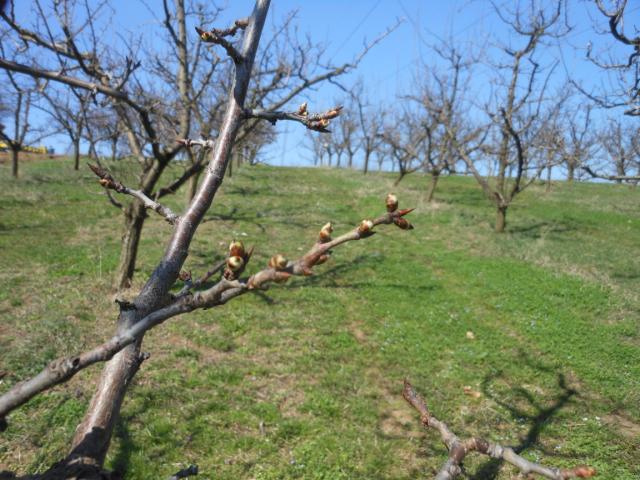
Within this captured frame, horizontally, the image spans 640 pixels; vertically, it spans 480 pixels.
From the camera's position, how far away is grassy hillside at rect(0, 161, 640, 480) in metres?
5.10

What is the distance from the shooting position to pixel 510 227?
659 inches

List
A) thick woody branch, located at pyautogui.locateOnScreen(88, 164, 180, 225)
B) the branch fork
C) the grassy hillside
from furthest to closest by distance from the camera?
the grassy hillside → thick woody branch, located at pyautogui.locateOnScreen(88, 164, 180, 225) → the branch fork

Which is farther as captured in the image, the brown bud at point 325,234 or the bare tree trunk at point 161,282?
the bare tree trunk at point 161,282

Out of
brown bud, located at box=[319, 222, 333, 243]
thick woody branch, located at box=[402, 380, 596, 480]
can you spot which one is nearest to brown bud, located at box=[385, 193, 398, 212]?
brown bud, located at box=[319, 222, 333, 243]

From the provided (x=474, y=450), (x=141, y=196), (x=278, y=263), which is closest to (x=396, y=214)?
(x=278, y=263)

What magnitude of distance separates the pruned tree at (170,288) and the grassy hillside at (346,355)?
3.70 m

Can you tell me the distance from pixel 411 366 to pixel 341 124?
43032 millimetres

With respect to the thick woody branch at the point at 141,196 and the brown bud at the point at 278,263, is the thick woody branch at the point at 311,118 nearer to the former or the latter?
the thick woody branch at the point at 141,196

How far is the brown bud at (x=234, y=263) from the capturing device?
1.10 metres

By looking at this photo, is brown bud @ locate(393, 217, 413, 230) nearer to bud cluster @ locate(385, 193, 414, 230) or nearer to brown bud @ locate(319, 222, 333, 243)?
bud cluster @ locate(385, 193, 414, 230)

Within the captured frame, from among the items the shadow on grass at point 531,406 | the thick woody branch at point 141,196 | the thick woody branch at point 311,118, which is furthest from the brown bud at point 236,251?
the shadow on grass at point 531,406

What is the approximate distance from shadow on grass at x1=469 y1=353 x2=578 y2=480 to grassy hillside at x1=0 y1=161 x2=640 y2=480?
0.09 ft

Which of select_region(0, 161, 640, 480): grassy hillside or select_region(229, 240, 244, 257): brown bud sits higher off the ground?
select_region(229, 240, 244, 257): brown bud

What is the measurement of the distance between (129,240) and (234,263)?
8299 millimetres
